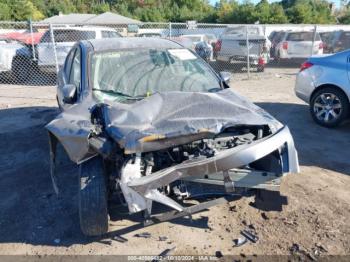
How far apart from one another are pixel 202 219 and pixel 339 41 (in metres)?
16.5

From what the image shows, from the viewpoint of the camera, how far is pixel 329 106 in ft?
22.0

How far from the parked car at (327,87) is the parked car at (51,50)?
682cm

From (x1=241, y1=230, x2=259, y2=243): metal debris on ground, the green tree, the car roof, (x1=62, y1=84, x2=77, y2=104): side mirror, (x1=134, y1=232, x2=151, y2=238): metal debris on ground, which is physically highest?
the green tree

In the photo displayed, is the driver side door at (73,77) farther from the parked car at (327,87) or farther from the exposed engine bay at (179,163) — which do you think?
the parked car at (327,87)

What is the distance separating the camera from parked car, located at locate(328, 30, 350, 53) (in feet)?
57.2

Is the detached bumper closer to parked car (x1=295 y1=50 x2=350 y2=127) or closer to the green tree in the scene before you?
parked car (x1=295 y1=50 x2=350 y2=127)

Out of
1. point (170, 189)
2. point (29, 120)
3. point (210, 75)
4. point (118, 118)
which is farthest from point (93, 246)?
point (29, 120)

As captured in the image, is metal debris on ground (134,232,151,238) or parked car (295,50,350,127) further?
parked car (295,50,350,127)

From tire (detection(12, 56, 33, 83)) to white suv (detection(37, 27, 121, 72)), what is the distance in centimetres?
100

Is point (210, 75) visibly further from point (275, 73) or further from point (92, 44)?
point (275, 73)

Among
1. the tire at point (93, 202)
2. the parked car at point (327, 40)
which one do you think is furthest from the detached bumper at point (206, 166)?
the parked car at point (327, 40)

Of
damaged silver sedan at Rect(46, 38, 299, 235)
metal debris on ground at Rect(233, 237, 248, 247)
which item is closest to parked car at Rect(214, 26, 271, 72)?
damaged silver sedan at Rect(46, 38, 299, 235)

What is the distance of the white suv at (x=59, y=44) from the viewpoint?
36.5 feet

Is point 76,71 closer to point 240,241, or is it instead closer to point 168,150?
point 168,150
